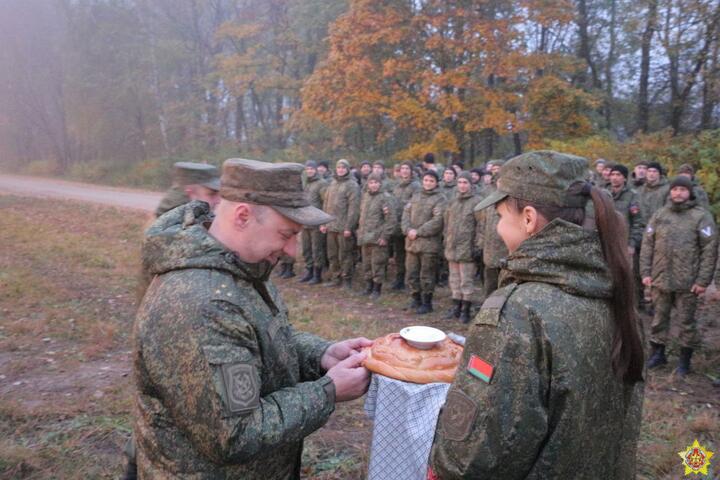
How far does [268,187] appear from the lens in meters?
2.04

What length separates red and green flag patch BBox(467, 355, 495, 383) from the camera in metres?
1.74

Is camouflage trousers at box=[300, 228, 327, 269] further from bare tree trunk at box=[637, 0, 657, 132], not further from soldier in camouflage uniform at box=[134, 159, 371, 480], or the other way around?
bare tree trunk at box=[637, 0, 657, 132]

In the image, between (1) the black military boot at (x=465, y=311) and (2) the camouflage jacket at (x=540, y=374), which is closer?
(2) the camouflage jacket at (x=540, y=374)

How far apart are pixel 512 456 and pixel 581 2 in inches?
928

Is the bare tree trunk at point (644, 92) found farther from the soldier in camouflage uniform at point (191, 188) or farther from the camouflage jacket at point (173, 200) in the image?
the camouflage jacket at point (173, 200)

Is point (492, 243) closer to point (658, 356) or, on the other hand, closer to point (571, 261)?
point (658, 356)

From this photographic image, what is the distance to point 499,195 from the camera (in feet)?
6.63

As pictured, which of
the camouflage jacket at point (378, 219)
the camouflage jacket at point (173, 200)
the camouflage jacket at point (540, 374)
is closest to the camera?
the camouflage jacket at point (540, 374)

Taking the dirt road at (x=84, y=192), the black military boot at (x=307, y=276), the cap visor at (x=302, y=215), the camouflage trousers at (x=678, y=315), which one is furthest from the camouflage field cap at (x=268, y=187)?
the dirt road at (x=84, y=192)

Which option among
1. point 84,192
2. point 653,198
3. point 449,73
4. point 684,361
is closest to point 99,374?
point 684,361

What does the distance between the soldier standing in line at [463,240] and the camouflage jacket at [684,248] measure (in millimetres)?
2581

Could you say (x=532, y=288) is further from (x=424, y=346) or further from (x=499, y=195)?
(x=424, y=346)

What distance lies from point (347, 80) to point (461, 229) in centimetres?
1126

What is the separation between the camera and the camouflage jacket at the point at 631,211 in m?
8.10
